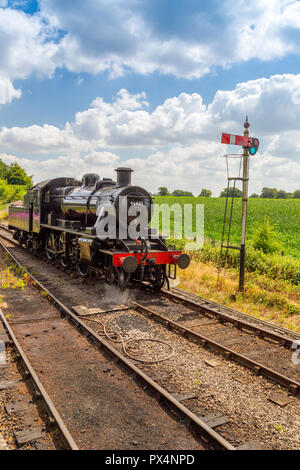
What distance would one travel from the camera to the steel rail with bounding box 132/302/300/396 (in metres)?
5.10

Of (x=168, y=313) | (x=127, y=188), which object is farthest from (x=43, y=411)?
(x=127, y=188)

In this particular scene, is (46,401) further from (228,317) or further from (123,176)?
(123,176)

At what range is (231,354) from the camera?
5938mm

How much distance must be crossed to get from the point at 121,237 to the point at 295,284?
5.57m

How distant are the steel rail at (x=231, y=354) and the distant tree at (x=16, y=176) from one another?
80614mm

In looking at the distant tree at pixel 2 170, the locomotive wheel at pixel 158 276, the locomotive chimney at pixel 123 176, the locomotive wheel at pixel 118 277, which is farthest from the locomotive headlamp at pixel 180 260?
the distant tree at pixel 2 170

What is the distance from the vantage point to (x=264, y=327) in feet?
24.4

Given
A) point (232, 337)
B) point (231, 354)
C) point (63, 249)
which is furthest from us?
point (63, 249)

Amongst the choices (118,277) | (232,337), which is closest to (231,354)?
(232,337)

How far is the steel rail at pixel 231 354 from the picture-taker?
5098 mm

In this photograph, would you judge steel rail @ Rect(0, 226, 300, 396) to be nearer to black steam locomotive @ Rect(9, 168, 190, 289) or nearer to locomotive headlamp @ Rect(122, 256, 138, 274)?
locomotive headlamp @ Rect(122, 256, 138, 274)

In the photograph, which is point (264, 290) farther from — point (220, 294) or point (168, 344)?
point (168, 344)

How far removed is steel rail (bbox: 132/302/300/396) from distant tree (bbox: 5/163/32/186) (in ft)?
264

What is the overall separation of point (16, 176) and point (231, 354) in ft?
277
